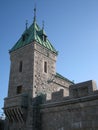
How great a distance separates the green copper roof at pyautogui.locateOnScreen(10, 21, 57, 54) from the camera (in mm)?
23377

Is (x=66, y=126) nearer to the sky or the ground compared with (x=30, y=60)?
nearer to the ground

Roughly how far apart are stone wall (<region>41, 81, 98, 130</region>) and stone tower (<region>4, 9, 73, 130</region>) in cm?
145

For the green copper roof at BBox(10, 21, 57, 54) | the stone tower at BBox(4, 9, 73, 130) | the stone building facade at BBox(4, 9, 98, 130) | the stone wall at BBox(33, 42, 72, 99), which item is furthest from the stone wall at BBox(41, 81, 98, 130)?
the green copper roof at BBox(10, 21, 57, 54)

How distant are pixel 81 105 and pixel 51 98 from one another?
12.6ft

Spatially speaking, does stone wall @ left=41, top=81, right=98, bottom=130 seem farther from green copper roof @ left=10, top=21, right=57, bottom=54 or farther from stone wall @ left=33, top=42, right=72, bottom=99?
green copper roof @ left=10, top=21, right=57, bottom=54

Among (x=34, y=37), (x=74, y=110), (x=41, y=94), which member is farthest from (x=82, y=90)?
(x=34, y=37)

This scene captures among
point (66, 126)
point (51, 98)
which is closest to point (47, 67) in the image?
point (51, 98)

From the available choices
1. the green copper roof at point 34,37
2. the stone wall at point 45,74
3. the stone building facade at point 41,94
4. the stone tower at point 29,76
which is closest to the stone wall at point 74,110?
the stone building facade at point 41,94

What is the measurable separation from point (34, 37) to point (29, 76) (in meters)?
4.87

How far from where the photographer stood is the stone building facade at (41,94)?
52.6 ft

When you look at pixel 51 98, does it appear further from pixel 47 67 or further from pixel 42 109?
A: pixel 47 67

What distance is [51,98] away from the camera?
1895 cm

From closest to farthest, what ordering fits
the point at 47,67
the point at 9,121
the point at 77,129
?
the point at 77,129 → the point at 9,121 → the point at 47,67

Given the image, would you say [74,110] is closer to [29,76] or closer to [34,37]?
[29,76]
